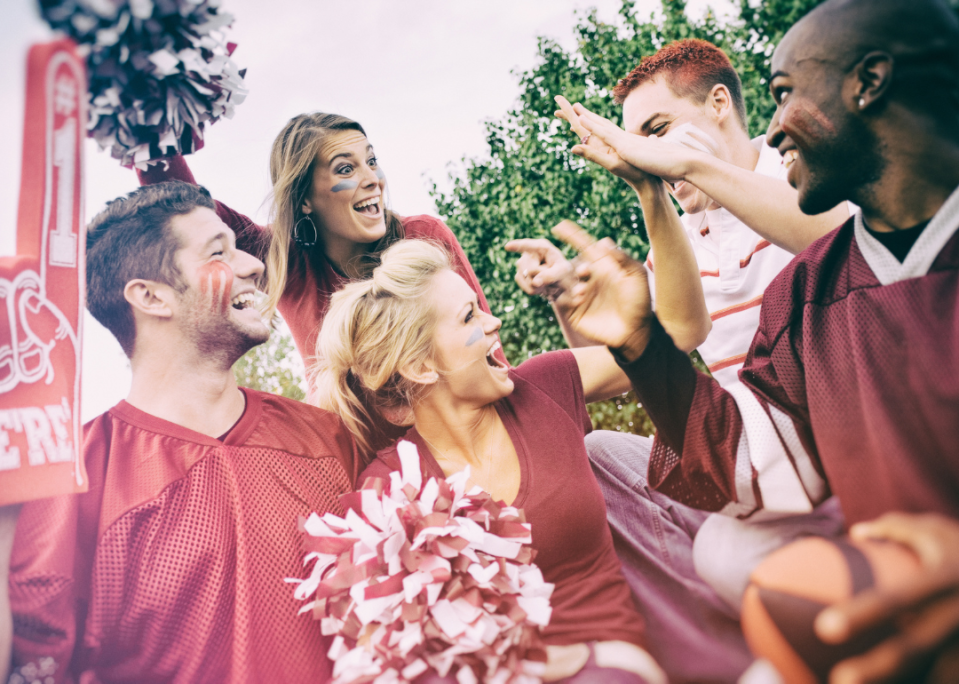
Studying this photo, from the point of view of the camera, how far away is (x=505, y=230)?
236 centimetres

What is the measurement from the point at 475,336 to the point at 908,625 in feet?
3.92

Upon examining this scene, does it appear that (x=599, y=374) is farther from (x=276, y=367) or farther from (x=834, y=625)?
(x=276, y=367)

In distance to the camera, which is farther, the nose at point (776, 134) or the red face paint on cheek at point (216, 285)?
the red face paint on cheek at point (216, 285)

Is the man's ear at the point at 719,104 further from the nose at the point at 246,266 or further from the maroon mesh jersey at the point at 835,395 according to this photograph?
the nose at the point at 246,266

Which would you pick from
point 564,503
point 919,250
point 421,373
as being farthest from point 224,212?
point 919,250

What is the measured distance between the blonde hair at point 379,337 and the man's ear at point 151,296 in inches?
17.1

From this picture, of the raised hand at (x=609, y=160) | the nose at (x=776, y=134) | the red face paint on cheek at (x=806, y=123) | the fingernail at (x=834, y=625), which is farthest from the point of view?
the raised hand at (x=609, y=160)

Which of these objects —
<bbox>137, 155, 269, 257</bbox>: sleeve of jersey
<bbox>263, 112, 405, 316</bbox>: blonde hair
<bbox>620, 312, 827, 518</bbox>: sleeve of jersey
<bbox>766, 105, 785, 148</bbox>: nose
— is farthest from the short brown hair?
<bbox>766, 105, 785, 148</bbox>: nose

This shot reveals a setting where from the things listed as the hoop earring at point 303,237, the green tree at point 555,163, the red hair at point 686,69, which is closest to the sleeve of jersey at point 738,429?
the green tree at point 555,163

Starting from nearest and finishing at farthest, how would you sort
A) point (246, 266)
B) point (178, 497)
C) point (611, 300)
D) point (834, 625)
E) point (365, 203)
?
point (834, 625) → point (611, 300) → point (178, 497) → point (246, 266) → point (365, 203)

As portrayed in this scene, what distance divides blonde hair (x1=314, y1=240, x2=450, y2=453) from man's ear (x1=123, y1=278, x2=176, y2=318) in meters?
0.44

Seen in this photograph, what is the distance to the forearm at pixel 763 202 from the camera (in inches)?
69.4

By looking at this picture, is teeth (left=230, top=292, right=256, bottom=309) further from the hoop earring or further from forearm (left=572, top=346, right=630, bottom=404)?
forearm (left=572, top=346, right=630, bottom=404)

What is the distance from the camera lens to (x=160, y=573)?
5.50 feet
